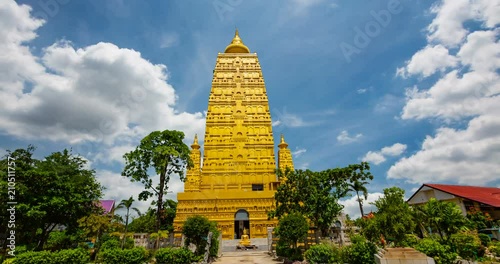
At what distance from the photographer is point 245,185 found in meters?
34.0

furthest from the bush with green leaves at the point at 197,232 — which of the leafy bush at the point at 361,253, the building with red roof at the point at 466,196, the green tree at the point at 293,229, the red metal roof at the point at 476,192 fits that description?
the red metal roof at the point at 476,192

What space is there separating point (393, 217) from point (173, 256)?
11.5 m

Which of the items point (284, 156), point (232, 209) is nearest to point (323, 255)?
point (232, 209)

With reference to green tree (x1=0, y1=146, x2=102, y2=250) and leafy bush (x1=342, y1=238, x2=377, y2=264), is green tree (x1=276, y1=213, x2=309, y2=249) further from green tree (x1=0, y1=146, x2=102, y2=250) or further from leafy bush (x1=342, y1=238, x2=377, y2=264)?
green tree (x1=0, y1=146, x2=102, y2=250)

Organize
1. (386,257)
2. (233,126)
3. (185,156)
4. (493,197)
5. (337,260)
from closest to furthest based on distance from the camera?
(386,257) < (337,260) < (185,156) < (493,197) < (233,126)

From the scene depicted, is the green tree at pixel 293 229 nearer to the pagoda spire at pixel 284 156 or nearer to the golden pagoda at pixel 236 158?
the golden pagoda at pixel 236 158

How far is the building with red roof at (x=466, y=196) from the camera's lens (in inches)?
1169

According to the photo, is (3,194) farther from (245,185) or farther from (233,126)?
(233,126)

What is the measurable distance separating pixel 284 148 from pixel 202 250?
2590cm

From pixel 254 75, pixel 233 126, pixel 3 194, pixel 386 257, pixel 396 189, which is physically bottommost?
pixel 386 257

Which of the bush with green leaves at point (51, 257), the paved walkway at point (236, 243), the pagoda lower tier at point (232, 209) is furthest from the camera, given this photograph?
the pagoda lower tier at point (232, 209)

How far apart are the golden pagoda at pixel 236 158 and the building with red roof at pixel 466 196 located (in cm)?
1748

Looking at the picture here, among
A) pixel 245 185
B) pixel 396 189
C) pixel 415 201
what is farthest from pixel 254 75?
pixel 396 189

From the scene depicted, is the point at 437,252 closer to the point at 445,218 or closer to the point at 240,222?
the point at 445,218
